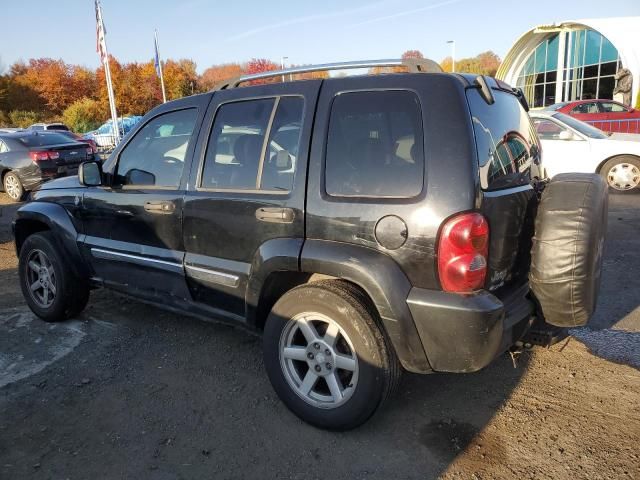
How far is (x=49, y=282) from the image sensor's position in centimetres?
441

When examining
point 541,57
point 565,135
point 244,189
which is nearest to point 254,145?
point 244,189

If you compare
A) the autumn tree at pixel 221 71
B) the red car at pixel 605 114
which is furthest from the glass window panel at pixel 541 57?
the autumn tree at pixel 221 71

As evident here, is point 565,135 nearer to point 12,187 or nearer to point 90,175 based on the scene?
point 90,175

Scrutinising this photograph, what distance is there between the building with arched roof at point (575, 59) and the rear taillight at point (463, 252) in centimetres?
2748

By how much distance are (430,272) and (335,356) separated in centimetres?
74

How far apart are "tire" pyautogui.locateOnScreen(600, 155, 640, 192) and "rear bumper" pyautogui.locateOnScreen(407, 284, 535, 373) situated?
8.26 meters

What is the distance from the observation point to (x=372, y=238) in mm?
2562

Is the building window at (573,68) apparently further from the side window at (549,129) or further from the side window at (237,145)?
the side window at (237,145)

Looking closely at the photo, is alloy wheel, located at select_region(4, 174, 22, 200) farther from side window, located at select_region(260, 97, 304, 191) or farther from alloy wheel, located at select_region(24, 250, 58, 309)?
side window, located at select_region(260, 97, 304, 191)

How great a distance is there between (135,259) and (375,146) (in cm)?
208

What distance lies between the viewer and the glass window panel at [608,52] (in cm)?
2742

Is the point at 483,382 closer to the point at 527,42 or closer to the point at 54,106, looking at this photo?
the point at 527,42

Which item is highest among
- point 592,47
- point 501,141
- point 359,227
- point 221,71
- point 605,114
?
point 221,71

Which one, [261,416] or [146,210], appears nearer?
[261,416]
